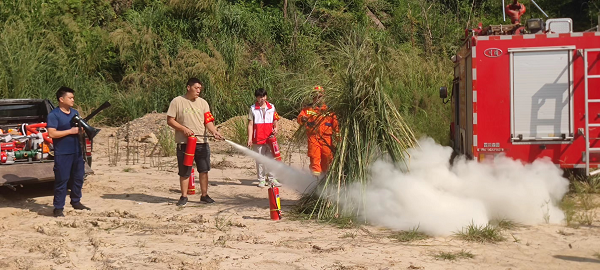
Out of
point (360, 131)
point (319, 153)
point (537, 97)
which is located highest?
point (537, 97)

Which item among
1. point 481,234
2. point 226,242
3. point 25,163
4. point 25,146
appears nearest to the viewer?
point 481,234

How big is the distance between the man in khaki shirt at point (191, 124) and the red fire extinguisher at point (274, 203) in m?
1.45

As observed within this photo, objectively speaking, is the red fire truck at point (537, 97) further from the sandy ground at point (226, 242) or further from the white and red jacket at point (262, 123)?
the white and red jacket at point (262, 123)

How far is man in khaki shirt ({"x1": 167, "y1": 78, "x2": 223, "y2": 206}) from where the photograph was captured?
9.20m

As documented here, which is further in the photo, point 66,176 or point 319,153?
point 319,153

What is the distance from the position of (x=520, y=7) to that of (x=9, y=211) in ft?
28.2

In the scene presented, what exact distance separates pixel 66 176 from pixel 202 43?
13.1 metres

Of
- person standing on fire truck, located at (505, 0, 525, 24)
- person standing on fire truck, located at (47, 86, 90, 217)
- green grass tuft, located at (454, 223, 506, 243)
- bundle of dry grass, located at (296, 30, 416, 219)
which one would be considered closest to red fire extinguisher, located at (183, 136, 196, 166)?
person standing on fire truck, located at (47, 86, 90, 217)

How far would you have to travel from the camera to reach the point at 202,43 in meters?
21.4

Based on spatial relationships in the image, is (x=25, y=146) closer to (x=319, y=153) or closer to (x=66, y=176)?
(x=66, y=176)

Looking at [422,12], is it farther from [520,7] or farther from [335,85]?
[335,85]

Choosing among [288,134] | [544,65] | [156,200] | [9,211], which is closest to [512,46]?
[544,65]

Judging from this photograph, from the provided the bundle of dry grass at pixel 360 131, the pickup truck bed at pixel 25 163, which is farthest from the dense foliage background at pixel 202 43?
the bundle of dry grass at pixel 360 131

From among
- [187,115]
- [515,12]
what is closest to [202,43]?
[515,12]
